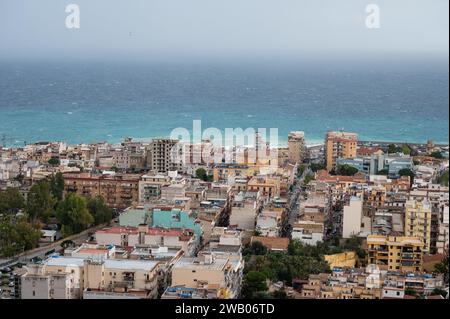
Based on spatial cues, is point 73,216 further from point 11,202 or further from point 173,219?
point 173,219

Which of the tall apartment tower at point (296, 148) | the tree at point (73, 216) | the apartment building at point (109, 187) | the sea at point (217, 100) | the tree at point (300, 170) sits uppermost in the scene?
the sea at point (217, 100)

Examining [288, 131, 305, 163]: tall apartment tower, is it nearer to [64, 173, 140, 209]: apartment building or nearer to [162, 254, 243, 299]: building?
[64, 173, 140, 209]: apartment building

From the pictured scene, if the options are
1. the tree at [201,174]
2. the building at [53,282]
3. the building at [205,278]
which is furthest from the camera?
the tree at [201,174]

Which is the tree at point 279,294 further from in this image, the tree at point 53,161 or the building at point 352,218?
the tree at point 53,161

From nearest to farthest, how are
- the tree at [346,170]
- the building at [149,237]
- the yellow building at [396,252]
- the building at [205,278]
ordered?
the building at [205,278] → the yellow building at [396,252] → the building at [149,237] → the tree at [346,170]

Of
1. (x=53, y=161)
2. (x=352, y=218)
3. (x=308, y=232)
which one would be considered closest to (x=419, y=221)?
(x=352, y=218)

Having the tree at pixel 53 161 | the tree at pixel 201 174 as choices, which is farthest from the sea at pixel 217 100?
the tree at pixel 201 174

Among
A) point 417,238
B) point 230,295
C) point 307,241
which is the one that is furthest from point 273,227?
point 230,295
